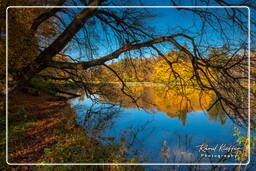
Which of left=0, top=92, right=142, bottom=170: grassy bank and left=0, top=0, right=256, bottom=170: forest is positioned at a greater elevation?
left=0, top=0, right=256, bottom=170: forest

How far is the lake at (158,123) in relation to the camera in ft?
6.59

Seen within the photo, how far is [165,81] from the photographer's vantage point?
235 centimetres

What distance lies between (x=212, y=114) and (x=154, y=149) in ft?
4.57

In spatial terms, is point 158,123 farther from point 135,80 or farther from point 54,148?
point 54,148

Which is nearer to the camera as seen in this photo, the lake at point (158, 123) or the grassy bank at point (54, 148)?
the lake at point (158, 123)

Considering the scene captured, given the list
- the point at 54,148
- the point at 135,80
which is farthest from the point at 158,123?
the point at 54,148

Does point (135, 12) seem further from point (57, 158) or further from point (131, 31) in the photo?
point (57, 158)

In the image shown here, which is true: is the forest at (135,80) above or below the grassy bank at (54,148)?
above

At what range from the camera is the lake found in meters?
2.01

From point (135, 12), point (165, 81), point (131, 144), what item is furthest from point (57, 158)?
point (135, 12)

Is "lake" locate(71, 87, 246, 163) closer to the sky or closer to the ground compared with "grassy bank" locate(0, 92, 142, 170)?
closer to the sky

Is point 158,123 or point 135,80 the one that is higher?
point 135,80

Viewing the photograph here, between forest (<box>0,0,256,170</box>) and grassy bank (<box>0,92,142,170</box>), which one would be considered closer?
forest (<box>0,0,256,170</box>)

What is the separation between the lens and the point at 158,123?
10.5 ft
